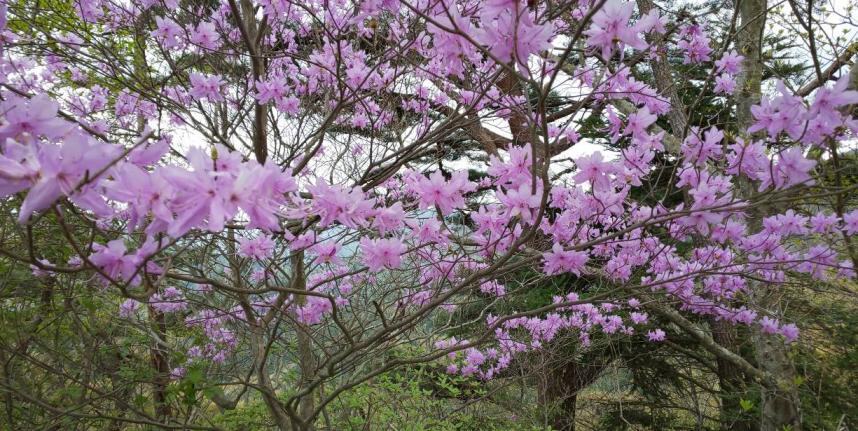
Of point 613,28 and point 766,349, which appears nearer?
point 613,28

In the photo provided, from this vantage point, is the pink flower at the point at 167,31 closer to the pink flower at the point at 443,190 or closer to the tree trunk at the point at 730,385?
the pink flower at the point at 443,190

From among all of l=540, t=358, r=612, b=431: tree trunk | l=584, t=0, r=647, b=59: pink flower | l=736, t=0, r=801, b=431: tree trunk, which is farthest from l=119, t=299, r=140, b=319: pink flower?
l=540, t=358, r=612, b=431: tree trunk

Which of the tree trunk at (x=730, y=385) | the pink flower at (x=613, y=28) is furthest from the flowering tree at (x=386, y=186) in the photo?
the tree trunk at (x=730, y=385)

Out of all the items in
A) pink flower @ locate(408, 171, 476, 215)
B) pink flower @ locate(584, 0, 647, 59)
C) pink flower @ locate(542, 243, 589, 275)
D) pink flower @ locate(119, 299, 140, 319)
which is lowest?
pink flower @ locate(542, 243, 589, 275)

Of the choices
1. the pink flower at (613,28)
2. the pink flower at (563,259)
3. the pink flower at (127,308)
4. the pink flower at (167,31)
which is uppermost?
the pink flower at (167,31)

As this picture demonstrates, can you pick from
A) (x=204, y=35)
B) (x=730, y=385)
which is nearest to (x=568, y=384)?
(x=730, y=385)

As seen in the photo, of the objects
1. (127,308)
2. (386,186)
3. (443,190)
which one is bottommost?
(443,190)

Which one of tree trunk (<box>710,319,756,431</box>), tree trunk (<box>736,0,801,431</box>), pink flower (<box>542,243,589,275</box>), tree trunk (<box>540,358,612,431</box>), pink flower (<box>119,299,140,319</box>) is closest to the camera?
pink flower (<box>542,243,589,275</box>)

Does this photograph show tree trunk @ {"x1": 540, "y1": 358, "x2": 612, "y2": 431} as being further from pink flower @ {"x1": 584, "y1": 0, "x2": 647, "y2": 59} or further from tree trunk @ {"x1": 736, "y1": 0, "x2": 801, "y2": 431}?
pink flower @ {"x1": 584, "y1": 0, "x2": 647, "y2": 59}

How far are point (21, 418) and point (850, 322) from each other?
662 centimetres

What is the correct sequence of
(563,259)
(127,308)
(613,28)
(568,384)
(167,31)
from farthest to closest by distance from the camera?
(568,384)
(127,308)
(167,31)
(563,259)
(613,28)

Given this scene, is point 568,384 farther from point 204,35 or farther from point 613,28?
point 613,28

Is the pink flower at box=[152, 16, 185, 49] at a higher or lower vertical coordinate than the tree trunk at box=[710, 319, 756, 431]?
higher

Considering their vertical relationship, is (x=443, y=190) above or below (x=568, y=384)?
below
